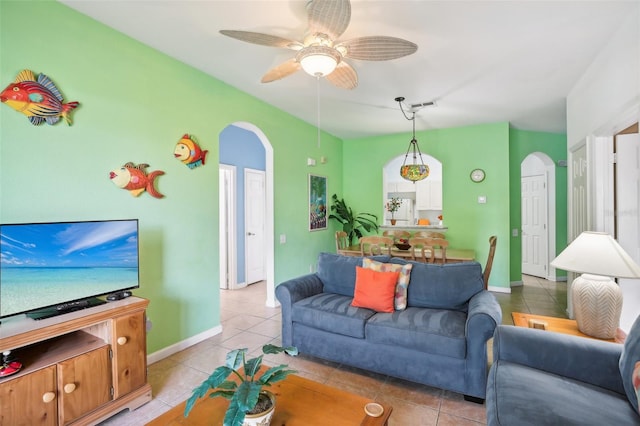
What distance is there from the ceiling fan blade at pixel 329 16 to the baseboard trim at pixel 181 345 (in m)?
2.81

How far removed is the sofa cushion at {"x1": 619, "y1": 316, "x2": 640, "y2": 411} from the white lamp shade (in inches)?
15.1

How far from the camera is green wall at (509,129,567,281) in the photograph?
528 cm

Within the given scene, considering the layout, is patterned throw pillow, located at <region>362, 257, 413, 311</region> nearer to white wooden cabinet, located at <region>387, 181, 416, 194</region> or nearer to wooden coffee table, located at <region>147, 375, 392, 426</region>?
wooden coffee table, located at <region>147, 375, 392, 426</region>

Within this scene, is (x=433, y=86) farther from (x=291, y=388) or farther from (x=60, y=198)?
(x=60, y=198)

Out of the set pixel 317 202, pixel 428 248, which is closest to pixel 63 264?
pixel 428 248

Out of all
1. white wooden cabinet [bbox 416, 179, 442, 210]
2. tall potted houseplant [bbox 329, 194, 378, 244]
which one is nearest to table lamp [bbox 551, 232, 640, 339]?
tall potted houseplant [bbox 329, 194, 378, 244]

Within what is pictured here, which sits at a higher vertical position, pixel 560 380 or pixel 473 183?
pixel 473 183

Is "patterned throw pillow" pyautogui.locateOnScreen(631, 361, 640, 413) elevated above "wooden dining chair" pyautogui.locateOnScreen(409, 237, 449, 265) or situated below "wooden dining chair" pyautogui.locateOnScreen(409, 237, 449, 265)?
→ below

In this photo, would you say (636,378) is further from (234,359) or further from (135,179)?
(135,179)

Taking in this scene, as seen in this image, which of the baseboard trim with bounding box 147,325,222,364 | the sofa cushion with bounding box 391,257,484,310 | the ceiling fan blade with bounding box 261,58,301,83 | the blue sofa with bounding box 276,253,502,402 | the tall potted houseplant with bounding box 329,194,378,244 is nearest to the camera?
the blue sofa with bounding box 276,253,502,402

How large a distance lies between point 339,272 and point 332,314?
577 mm

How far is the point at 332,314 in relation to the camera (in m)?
2.58

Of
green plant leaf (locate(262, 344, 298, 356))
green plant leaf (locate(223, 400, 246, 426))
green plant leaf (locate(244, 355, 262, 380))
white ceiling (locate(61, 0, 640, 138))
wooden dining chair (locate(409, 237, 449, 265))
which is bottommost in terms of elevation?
green plant leaf (locate(223, 400, 246, 426))

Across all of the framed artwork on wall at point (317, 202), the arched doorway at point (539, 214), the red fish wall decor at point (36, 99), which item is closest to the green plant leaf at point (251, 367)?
the red fish wall decor at point (36, 99)
